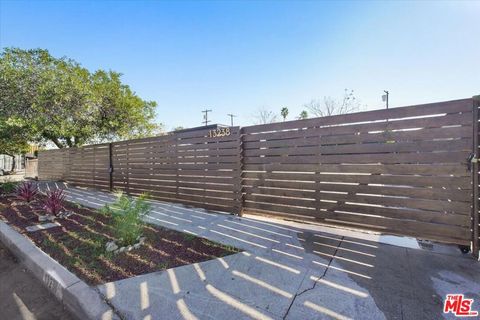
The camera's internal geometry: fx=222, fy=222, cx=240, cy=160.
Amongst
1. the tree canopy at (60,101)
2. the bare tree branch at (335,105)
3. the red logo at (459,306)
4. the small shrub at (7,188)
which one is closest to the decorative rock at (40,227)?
the small shrub at (7,188)

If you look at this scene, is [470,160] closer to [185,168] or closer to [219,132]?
[219,132]

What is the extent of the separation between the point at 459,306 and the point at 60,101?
10.8 m

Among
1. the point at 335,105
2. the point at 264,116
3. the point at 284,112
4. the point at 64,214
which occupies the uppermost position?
the point at 284,112

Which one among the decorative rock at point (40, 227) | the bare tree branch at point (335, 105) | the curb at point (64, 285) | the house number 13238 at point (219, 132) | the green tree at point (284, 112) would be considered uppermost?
the green tree at point (284, 112)

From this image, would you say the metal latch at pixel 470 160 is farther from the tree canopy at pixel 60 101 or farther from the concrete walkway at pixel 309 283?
the tree canopy at pixel 60 101

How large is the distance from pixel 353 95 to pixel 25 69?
763 inches

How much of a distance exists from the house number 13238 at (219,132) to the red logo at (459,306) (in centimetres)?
359

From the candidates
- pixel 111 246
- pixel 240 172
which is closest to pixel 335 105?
pixel 240 172

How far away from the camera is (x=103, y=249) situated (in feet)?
8.84

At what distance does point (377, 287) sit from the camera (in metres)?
1.91

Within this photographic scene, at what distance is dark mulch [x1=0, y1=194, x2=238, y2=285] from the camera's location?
2.24m

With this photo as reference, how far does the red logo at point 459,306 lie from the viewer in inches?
62.6

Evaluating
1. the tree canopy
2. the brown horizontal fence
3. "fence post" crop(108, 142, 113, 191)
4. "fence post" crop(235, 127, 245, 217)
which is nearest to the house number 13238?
the brown horizontal fence

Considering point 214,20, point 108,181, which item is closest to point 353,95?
point 214,20
